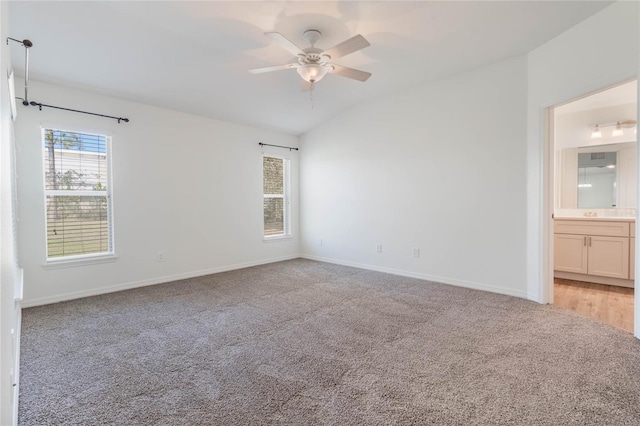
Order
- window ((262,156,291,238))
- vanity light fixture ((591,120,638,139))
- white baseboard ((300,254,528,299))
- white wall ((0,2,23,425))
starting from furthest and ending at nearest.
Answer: window ((262,156,291,238)) < vanity light fixture ((591,120,638,139)) < white baseboard ((300,254,528,299)) < white wall ((0,2,23,425))

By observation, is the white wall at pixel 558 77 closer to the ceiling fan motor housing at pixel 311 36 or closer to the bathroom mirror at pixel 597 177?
the bathroom mirror at pixel 597 177

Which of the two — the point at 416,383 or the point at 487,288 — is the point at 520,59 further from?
the point at 416,383

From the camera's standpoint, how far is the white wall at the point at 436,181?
374 centimetres

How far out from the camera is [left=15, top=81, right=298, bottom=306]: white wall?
11.5 feet

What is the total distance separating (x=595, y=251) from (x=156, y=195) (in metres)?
5.89

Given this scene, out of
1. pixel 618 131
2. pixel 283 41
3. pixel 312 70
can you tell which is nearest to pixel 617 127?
pixel 618 131

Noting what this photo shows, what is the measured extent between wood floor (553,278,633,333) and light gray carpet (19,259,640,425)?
303 millimetres

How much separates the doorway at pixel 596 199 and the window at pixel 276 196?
4266 mm

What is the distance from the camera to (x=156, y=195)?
4.39 meters

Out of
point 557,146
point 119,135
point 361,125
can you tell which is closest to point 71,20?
point 119,135

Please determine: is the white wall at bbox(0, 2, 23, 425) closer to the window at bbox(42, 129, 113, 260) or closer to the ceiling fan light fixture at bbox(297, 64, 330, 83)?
the ceiling fan light fixture at bbox(297, 64, 330, 83)

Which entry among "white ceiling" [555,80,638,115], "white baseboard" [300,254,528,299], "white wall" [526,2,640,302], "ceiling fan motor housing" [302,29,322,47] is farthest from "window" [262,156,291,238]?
"white ceiling" [555,80,638,115]

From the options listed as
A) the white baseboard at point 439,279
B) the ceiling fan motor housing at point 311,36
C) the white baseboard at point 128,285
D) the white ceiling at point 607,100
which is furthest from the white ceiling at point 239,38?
the white baseboard at point 439,279

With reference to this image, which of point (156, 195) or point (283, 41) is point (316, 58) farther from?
point (156, 195)
